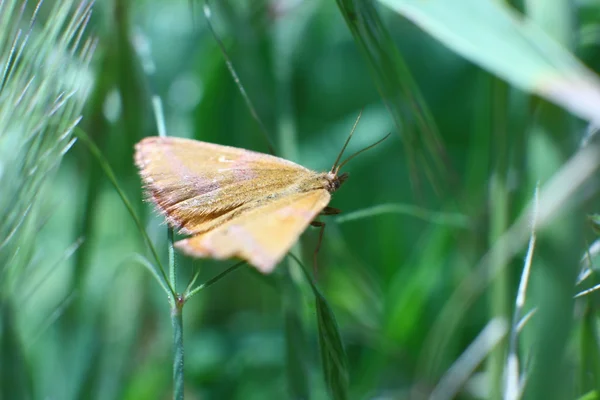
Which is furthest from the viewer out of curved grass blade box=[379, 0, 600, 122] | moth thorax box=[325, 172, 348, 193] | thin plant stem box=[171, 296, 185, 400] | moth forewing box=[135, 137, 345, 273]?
moth thorax box=[325, 172, 348, 193]

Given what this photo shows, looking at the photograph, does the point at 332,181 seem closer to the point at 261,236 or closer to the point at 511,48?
the point at 261,236

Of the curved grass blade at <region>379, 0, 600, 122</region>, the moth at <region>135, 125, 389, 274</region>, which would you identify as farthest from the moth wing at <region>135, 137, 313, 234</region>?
the curved grass blade at <region>379, 0, 600, 122</region>

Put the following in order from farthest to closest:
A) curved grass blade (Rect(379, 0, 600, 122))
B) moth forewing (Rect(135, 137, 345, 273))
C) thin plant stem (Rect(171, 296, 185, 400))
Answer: moth forewing (Rect(135, 137, 345, 273)) < thin plant stem (Rect(171, 296, 185, 400)) < curved grass blade (Rect(379, 0, 600, 122))

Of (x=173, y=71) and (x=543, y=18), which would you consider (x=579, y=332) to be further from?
(x=173, y=71)

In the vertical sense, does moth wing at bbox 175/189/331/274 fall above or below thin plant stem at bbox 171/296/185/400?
above

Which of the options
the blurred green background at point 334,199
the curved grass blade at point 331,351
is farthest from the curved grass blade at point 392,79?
the curved grass blade at point 331,351

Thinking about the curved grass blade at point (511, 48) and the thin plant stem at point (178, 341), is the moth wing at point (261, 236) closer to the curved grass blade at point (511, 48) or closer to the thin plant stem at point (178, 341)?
the thin plant stem at point (178, 341)

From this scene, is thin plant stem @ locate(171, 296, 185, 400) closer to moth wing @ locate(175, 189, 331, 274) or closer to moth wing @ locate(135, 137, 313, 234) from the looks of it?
moth wing @ locate(175, 189, 331, 274)


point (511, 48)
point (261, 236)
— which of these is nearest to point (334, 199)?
point (261, 236)
